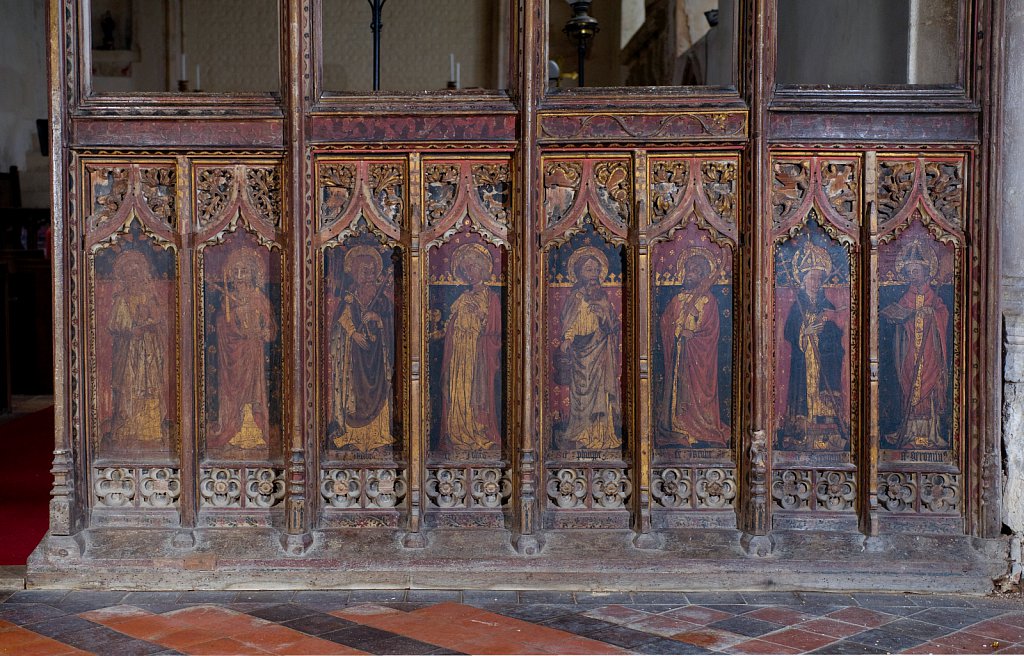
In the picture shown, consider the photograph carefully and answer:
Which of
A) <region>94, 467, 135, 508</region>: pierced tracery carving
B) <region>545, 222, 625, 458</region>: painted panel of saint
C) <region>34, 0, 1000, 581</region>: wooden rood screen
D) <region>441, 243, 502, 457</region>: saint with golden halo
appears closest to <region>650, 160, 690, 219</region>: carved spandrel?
<region>34, 0, 1000, 581</region>: wooden rood screen

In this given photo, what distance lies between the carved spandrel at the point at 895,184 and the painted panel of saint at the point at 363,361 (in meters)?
2.33

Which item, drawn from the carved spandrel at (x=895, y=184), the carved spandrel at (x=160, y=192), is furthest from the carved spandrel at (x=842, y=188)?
the carved spandrel at (x=160, y=192)

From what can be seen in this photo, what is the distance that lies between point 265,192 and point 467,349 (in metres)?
1.22

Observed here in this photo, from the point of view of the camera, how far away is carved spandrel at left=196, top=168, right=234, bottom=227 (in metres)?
4.86

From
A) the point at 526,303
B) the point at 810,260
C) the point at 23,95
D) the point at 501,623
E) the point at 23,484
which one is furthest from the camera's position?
the point at 23,95

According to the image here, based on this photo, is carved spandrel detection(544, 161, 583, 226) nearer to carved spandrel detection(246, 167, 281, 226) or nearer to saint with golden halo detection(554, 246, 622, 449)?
saint with golden halo detection(554, 246, 622, 449)

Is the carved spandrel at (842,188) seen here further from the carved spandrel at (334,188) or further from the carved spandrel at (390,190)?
the carved spandrel at (334,188)

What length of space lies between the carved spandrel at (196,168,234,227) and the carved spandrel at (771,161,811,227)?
2.58 metres

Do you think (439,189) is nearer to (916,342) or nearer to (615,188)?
(615,188)

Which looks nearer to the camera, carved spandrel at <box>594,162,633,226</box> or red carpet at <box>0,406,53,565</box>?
carved spandrel at <box>594,162,633,226</box>

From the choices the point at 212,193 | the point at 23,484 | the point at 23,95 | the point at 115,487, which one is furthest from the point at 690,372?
the point at 23,95

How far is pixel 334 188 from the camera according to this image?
4875 mm

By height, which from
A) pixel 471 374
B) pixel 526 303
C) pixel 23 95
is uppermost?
pixel 23 95

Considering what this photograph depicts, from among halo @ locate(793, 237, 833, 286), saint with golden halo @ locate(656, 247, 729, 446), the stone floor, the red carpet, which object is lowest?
the stone floor
